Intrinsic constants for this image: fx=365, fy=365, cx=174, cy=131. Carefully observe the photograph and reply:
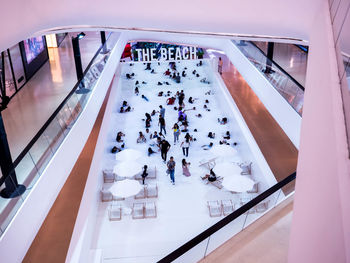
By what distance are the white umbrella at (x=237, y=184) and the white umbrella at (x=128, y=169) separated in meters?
2.93

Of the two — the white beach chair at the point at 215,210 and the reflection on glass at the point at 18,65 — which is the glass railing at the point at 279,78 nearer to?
the white beach chair at the point at 215,210

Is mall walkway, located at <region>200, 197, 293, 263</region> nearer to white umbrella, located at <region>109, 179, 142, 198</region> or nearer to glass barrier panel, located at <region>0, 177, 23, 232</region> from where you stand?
glass barrier panel, located at <region>0, 177, 23, 232</region>

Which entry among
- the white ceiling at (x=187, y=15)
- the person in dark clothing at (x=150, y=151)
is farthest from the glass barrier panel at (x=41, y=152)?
the person in dark clothing at (x=150, y=151)

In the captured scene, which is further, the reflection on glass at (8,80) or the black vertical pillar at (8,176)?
the reflection on glass at (8,80)

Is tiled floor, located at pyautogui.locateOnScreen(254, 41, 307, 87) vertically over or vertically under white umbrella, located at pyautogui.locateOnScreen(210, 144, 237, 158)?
over

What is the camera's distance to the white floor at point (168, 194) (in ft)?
32.2

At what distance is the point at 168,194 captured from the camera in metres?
11.9

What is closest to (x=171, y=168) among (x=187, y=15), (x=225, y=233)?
(x=187, y=15)

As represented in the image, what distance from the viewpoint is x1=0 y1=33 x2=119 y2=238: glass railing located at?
234 inches

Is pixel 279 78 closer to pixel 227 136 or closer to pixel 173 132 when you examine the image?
pixel 227 136

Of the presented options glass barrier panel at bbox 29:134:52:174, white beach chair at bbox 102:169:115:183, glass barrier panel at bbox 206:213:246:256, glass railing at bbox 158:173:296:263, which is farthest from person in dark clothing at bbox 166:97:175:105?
glass barrier panel at bbox 206:213:246:256

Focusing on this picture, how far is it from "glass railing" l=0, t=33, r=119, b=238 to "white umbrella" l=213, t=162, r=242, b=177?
485 centimetres

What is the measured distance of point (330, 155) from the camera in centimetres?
217

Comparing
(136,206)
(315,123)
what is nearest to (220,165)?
(136,206)
